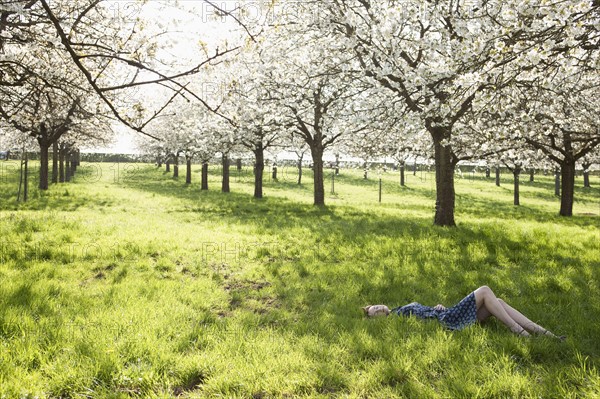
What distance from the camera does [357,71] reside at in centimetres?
1134

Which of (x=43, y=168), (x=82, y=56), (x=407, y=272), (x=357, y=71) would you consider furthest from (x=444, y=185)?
(x=43, y=168)

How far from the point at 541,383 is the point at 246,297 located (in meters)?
4.49

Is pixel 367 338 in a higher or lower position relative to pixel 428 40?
lower

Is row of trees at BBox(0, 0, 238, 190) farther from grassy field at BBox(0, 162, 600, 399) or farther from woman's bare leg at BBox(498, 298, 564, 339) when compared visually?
woman's bare leg at BBox(498, 298, 564, 339)

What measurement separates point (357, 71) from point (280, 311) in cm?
788

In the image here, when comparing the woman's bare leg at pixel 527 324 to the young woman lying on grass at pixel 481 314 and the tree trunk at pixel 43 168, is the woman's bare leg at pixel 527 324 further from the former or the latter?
the tree trunk at pixel 43 168

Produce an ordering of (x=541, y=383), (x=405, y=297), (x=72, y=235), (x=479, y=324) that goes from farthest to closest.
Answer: (x=72, y=235) → (x=405, y=297) → (x=479, y=324) → (x=541, y=383)

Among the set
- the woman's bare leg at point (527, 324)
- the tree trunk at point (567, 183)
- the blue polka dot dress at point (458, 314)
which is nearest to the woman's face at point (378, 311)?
the blue polka dot dress at point (458, 314)

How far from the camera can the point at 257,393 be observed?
3.71 metres

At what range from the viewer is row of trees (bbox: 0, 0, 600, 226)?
5.67m

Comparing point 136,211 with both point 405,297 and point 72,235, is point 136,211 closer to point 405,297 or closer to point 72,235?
point 72,235

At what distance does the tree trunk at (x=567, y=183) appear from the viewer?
2000 centimetres

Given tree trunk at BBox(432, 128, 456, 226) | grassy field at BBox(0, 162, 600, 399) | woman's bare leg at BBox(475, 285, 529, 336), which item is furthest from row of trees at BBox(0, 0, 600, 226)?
woman's bare leg at BBox(475, 285, 529, 336)

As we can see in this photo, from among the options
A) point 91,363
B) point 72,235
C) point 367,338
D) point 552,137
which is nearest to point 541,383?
point 367,338
